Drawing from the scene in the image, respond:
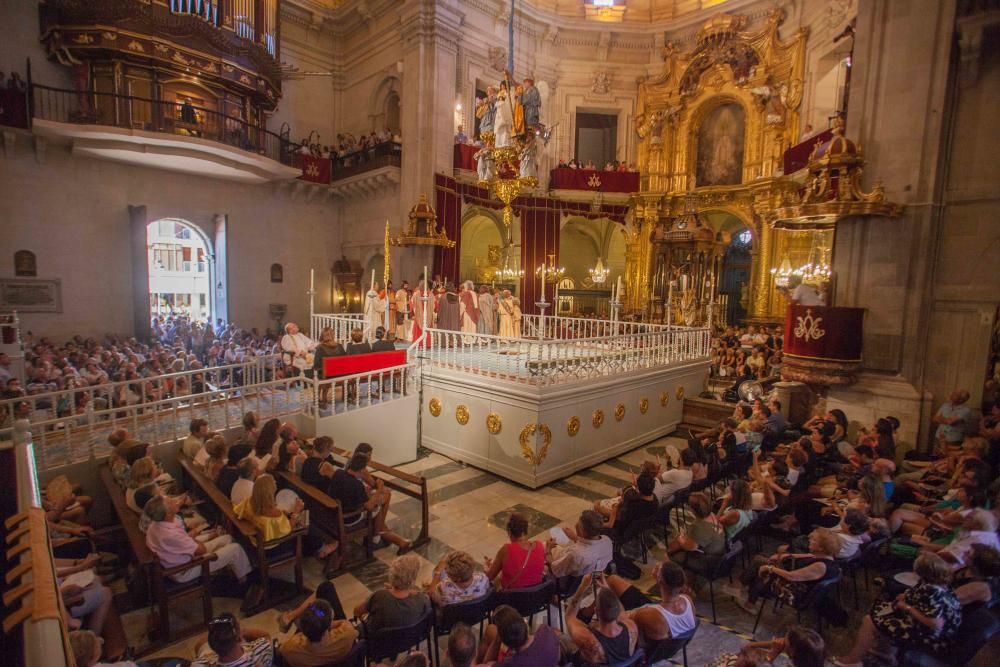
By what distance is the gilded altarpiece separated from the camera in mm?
14961

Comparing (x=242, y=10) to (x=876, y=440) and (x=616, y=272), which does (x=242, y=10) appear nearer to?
(x=616, y=272)

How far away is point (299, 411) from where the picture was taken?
762 centimetres

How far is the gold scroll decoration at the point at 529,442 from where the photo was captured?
298 inches

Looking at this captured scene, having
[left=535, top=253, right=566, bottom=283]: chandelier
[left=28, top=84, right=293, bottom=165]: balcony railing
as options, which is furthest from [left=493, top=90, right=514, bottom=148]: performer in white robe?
[left=28, top=84, right=293, bottom=165]: balcony railing

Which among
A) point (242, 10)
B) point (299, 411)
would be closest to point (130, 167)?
point (242, 10)

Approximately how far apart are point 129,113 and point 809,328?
50.3 ft

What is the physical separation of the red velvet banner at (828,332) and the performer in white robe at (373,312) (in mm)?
8164

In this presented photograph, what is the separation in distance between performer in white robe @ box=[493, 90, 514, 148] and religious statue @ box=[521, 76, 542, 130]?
0.26 metres

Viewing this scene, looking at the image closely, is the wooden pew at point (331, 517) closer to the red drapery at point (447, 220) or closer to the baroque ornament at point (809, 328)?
the baroque ornament at point (809, 328)

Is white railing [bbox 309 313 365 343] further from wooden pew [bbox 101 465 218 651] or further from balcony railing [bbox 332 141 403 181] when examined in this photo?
wooden pew [bbox 101 465 218 651]

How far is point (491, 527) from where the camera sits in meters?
6.34

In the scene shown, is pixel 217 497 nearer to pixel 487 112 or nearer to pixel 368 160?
pixel 487 112

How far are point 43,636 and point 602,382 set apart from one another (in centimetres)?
751

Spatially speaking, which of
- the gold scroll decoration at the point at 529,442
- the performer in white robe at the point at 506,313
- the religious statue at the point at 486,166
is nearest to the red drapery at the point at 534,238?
the performer in white robe at the point at 506,313
